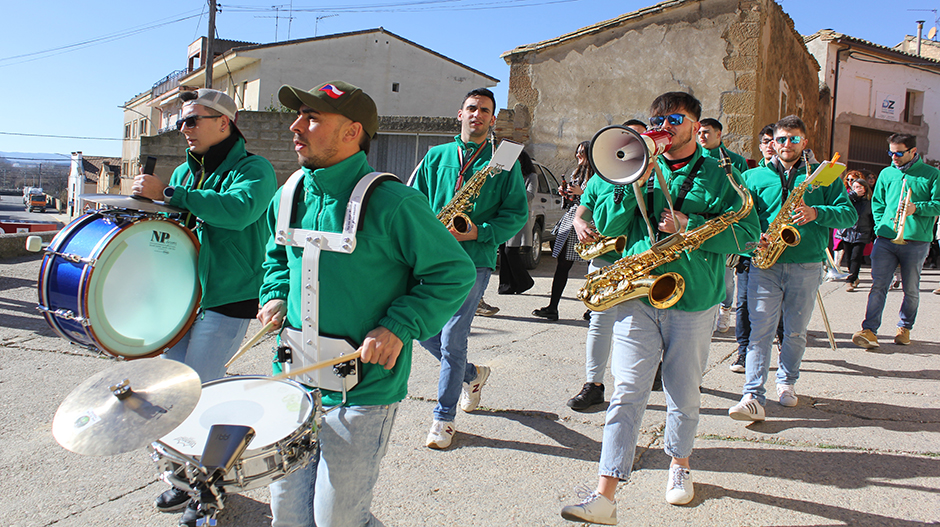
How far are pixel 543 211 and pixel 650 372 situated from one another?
858 cm

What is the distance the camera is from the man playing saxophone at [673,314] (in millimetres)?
2727

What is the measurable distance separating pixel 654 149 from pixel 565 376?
2.54 meters

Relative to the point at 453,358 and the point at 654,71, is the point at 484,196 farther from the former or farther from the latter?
the point at 654,71

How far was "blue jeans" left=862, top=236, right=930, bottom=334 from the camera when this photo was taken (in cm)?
608

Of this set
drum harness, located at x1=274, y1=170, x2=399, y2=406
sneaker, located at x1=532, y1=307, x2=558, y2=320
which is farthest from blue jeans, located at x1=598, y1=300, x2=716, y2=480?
sneaker, located at x1=532, y1=307, x2=558, y2=320

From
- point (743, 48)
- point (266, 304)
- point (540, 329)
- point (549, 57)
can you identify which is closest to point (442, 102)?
point (549, 57)

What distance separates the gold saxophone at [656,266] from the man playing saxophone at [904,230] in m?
4.00

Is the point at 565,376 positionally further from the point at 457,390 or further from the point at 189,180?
the point at 189,180

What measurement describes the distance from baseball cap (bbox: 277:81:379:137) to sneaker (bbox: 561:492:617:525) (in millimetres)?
1702

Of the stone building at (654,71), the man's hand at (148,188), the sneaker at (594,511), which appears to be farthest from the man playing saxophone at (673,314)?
the stone building at (654,71)

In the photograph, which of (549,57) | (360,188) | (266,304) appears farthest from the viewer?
(549,57)

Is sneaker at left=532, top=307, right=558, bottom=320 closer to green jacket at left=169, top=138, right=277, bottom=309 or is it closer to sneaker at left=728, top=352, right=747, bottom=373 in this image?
sneaker at left=728, top=352, right=747, bottom=373

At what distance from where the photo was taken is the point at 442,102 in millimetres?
28266

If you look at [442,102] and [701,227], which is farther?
[442,102]
